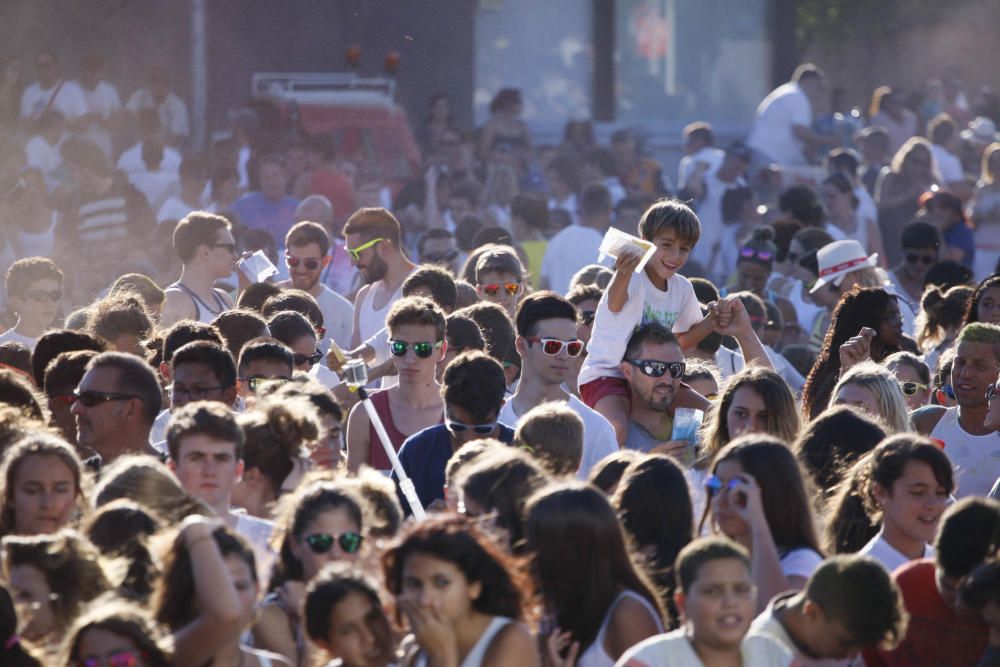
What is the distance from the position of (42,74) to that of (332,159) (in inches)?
103

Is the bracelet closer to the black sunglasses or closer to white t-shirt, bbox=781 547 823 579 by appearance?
white t-shirt, bbox=781 547 823 579

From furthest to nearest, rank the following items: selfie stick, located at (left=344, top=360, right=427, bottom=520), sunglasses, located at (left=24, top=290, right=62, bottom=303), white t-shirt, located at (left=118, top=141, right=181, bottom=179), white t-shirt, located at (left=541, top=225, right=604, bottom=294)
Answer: white t-shirt, located at (left=118, top=141, right=181, bottom=179), white t-shirt, located at (left=541, top=225, right=604, bottom=294), sunglasses, located at (left=24, top=290, right=62, bottom=303), selfie stick, located at (left=344, top=360, right=427, bottom=520)

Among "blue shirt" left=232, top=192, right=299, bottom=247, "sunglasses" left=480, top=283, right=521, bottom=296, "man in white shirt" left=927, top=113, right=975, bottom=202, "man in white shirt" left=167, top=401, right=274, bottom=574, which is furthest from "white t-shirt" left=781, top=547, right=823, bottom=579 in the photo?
"man in white shirt" left=927, top=113, right=975, bottom=202

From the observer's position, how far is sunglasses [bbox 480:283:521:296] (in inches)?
364

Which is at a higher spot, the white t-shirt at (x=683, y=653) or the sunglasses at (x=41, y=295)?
the sunglasses at (x=41, y=295)

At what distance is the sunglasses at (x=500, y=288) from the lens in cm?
923

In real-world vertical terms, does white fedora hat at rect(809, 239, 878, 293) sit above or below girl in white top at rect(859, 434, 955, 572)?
above

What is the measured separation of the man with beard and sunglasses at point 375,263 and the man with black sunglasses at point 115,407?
Result: 3.36m

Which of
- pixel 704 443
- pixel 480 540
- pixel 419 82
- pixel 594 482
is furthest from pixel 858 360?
pixel 419 82

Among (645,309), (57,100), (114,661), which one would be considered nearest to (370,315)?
(645,309)

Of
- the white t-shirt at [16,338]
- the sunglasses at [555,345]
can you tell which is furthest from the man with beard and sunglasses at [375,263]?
the sunglasses at [555,345]

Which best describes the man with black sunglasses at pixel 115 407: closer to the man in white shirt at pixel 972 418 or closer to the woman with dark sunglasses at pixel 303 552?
the woman with dark sunglasses at pixel 303 552

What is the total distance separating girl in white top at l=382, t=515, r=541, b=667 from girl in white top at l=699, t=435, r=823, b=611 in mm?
835

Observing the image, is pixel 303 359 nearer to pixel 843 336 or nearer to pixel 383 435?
pixel 383 435
